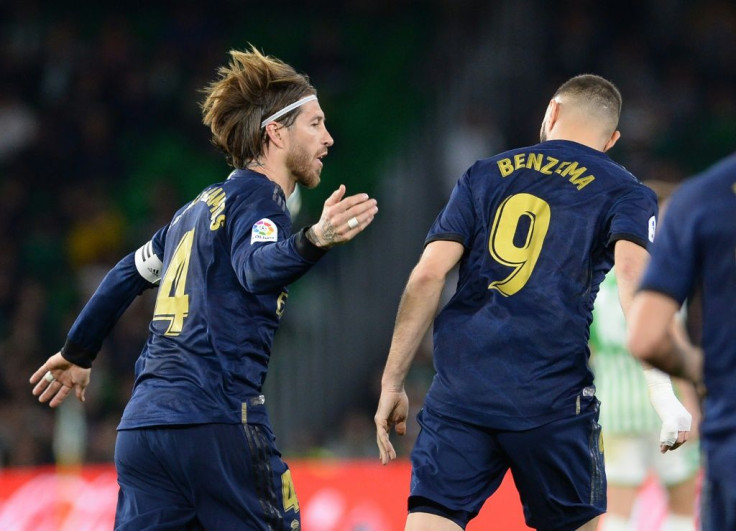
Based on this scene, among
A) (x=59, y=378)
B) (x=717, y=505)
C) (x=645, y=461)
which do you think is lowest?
(x=645, y=461)

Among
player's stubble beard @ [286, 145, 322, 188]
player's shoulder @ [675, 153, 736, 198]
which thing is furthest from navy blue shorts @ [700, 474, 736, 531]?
player's stubble beard @ [286, 145, 322, 188]

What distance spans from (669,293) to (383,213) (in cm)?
935

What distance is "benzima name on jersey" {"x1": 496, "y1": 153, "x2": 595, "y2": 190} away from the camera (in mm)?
4625

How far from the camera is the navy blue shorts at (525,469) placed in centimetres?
453

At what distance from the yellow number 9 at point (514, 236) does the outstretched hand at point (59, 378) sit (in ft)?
5.96

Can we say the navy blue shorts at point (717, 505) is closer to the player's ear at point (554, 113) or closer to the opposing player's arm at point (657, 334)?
the opposing player's arm at point (657, 334)

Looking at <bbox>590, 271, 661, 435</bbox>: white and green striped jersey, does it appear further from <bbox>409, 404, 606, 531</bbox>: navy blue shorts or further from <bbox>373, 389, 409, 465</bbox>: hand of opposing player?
<bbox>373, 389, 409, 465</bbox>: hand of opposing player

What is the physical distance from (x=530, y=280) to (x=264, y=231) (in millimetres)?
1021

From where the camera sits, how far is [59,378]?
17.1 feet

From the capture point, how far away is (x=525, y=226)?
181 inches

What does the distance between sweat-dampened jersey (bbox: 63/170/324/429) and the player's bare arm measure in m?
0.46

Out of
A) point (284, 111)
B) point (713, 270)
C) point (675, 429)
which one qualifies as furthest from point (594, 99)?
point (713, 270)

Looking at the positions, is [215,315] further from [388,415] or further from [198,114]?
[198,114]

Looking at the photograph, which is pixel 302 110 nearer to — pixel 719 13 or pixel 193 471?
pixel 193 471
